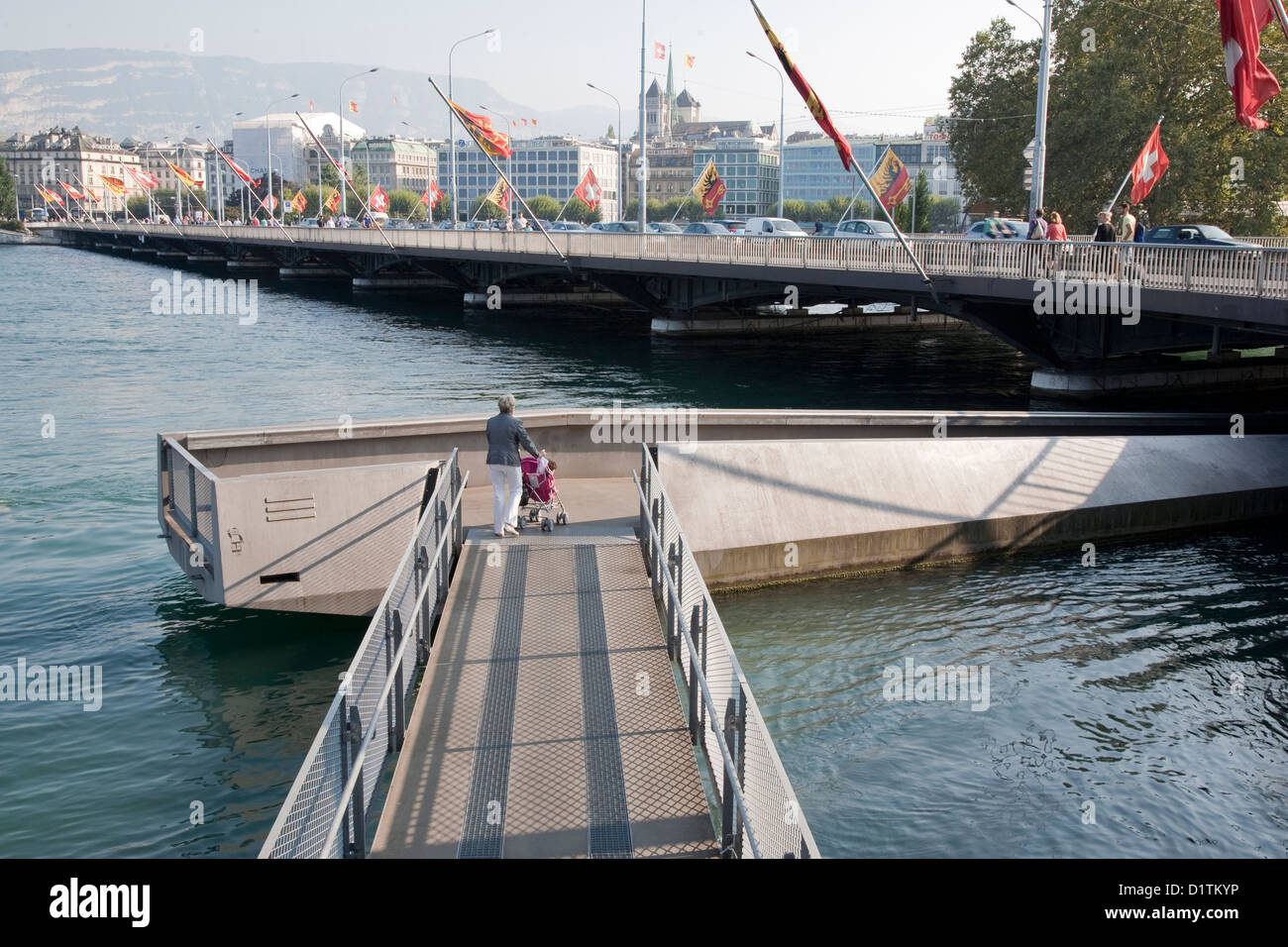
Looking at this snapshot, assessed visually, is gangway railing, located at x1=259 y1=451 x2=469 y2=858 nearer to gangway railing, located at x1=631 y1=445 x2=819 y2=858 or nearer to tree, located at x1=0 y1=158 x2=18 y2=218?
gangway railing, located at x1=631 y1=445 x2=819 y2=858

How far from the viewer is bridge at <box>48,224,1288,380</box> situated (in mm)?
22797

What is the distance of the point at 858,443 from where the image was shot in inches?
656

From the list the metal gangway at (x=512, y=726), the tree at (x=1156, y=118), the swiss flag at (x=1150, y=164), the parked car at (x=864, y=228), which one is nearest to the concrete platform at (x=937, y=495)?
the metal gangway at (x=512, y=726)

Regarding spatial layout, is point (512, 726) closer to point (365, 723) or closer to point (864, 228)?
point (365, 723)

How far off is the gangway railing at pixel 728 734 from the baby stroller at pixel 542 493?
9.09ft

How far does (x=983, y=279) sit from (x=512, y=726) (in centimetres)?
2375

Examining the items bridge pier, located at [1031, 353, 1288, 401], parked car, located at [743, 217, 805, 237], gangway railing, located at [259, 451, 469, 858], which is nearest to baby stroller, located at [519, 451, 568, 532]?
gangway railing, located at [259, 451, 469, 858]

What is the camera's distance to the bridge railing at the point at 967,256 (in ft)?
72.8

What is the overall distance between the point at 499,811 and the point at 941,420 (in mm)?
13285

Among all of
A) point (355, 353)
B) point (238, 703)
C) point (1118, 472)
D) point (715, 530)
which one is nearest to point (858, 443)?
point (715, 530)

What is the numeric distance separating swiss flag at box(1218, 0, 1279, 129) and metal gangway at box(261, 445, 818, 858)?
37.2 ft

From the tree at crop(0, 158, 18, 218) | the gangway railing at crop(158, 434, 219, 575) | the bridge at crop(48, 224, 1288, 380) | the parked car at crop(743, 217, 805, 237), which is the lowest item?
the gangway railing at crop(158, 434, 219, 575)

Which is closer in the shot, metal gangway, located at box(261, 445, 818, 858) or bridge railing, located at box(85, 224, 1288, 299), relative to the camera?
metal gangway, located at box(261, 445, 818, 858)
